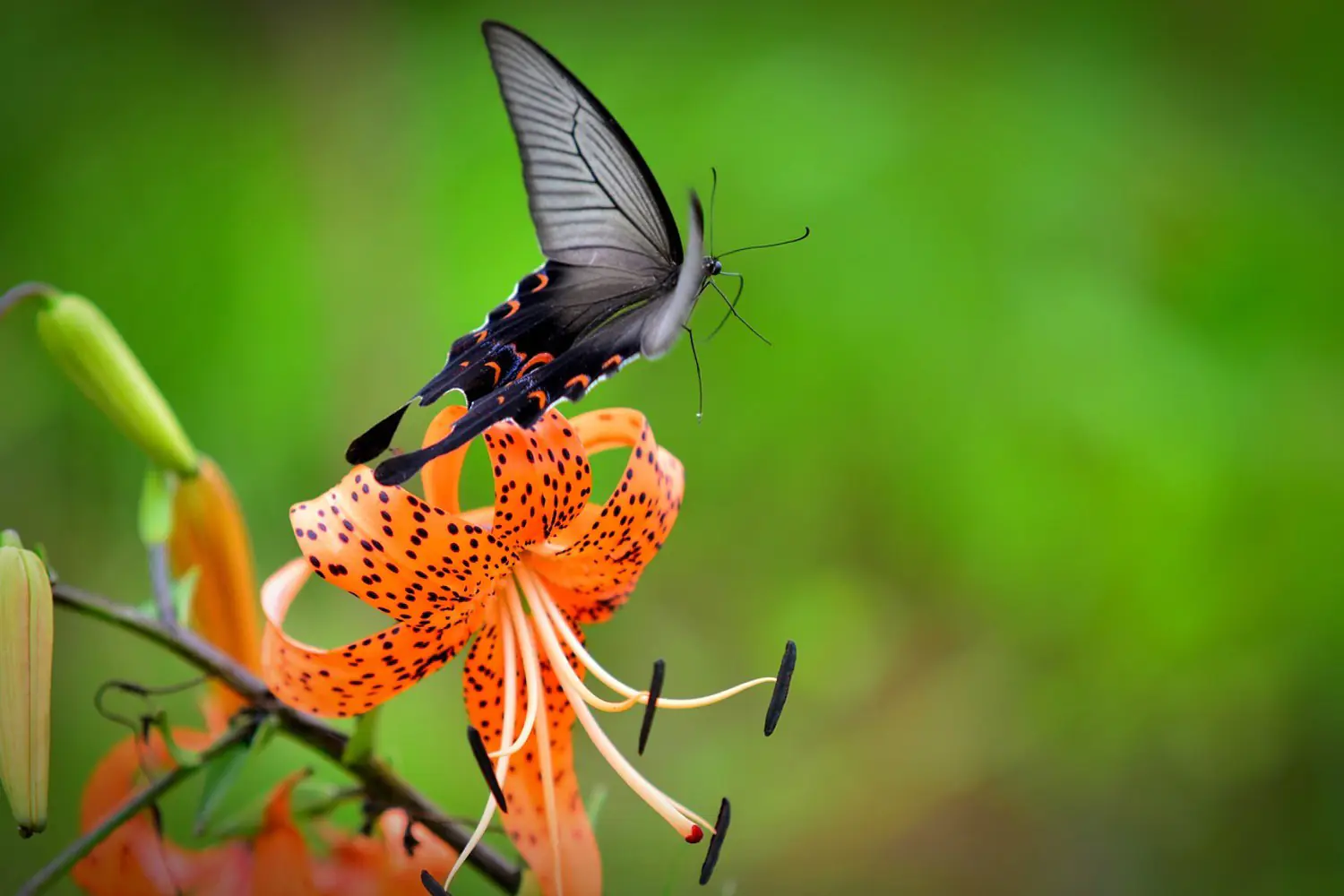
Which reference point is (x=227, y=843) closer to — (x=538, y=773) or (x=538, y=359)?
(x=538, y=773)

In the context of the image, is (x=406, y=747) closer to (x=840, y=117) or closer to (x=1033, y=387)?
(x=1033, y=387)

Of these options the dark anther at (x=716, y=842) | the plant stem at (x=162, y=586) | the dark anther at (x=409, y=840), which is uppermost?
the plant stem at (x=162, y=586)

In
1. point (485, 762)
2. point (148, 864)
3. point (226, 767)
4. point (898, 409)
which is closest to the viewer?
point (485, 762)

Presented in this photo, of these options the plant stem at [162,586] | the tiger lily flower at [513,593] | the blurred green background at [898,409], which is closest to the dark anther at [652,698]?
the tiger lily flower at [513,593]

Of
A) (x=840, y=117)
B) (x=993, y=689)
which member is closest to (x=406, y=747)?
(x=993, y=689)

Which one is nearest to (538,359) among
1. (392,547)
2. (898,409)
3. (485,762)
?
(392,547)

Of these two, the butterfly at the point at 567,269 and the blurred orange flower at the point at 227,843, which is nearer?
the butterfly at the point at 567,269

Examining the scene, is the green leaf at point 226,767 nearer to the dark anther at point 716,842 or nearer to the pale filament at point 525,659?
the pale filament at point 525,659
